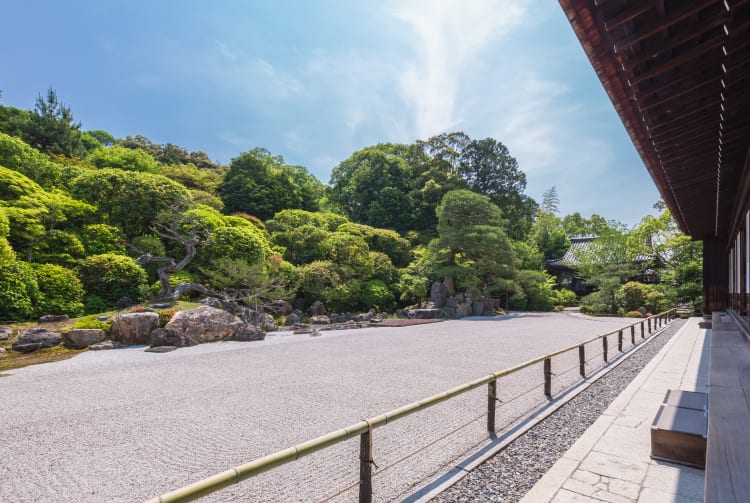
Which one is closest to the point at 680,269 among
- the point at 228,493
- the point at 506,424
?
the point at 506,424

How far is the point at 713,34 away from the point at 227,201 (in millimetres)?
25070

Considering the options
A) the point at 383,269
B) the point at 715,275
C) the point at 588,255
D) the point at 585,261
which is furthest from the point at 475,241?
the point at 588,255

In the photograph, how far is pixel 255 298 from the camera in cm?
1130

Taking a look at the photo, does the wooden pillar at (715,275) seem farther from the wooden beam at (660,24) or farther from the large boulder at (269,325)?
the large boulder at (269,325)

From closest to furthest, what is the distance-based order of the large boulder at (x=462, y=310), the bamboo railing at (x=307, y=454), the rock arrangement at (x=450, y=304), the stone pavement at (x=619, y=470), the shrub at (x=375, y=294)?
1. the bamboo railing at (x=307, y=454)
2. the stone pavement at (x=619, y=470)
3. the rock arrangement at (x=450, y=304)
4. the large boulder at (x=462, y=310)
5. the shrub at (x=375, y=294)

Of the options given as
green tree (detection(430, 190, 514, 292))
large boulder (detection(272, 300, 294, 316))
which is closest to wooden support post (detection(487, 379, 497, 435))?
large boulder (detection(272, 300, 294, 316))

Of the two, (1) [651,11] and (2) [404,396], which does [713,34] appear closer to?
(1) [651,11]

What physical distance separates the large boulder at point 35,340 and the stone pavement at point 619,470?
9449mm

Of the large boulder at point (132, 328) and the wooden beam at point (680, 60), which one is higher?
the wooden beam at point (680, 60)

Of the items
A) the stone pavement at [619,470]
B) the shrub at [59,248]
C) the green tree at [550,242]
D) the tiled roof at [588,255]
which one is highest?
the green tree at [550,242]

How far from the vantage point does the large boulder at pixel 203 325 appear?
8.45 metres

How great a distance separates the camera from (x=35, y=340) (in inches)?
286

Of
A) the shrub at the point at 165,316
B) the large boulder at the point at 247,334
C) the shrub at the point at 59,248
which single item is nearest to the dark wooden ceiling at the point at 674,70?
the large boulder at the point at 247,334

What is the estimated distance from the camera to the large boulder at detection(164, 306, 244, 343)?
27.7 ft
